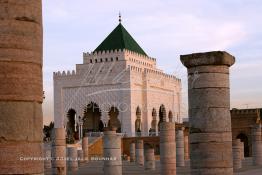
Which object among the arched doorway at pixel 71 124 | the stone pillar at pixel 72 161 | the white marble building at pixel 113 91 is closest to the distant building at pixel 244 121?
the white marble building at pixel 113 91

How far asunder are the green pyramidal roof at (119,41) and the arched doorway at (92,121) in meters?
4.45

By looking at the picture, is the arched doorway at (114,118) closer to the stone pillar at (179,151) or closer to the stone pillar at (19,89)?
the stone pillar at (179,151)

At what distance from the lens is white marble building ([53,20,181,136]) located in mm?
35188

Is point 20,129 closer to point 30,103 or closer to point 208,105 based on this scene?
point 30,103

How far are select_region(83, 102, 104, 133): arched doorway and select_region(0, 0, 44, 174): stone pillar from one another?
3369 cm

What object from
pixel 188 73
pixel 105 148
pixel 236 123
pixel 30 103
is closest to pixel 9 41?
pixel 30 103

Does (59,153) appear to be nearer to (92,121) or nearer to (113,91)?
(113,91)

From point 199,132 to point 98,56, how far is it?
3098 centimetres

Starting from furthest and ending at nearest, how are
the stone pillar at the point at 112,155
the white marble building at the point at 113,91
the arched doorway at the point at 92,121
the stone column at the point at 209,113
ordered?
the arched doorway at the point at 92,121 < the white marble building at the point at 113,91 < the stone pillar at the point at 112,155 < the stone column at the point at 209,113

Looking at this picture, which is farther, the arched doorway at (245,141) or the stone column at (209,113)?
the arched doorway at (245,141)

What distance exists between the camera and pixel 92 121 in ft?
126

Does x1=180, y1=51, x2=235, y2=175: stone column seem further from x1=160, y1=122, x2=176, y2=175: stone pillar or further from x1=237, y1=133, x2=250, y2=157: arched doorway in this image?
x1=237, y1=133, x2=250, y2=157: arched doorway

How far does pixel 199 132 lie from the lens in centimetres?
597

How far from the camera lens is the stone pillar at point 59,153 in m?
14.4
